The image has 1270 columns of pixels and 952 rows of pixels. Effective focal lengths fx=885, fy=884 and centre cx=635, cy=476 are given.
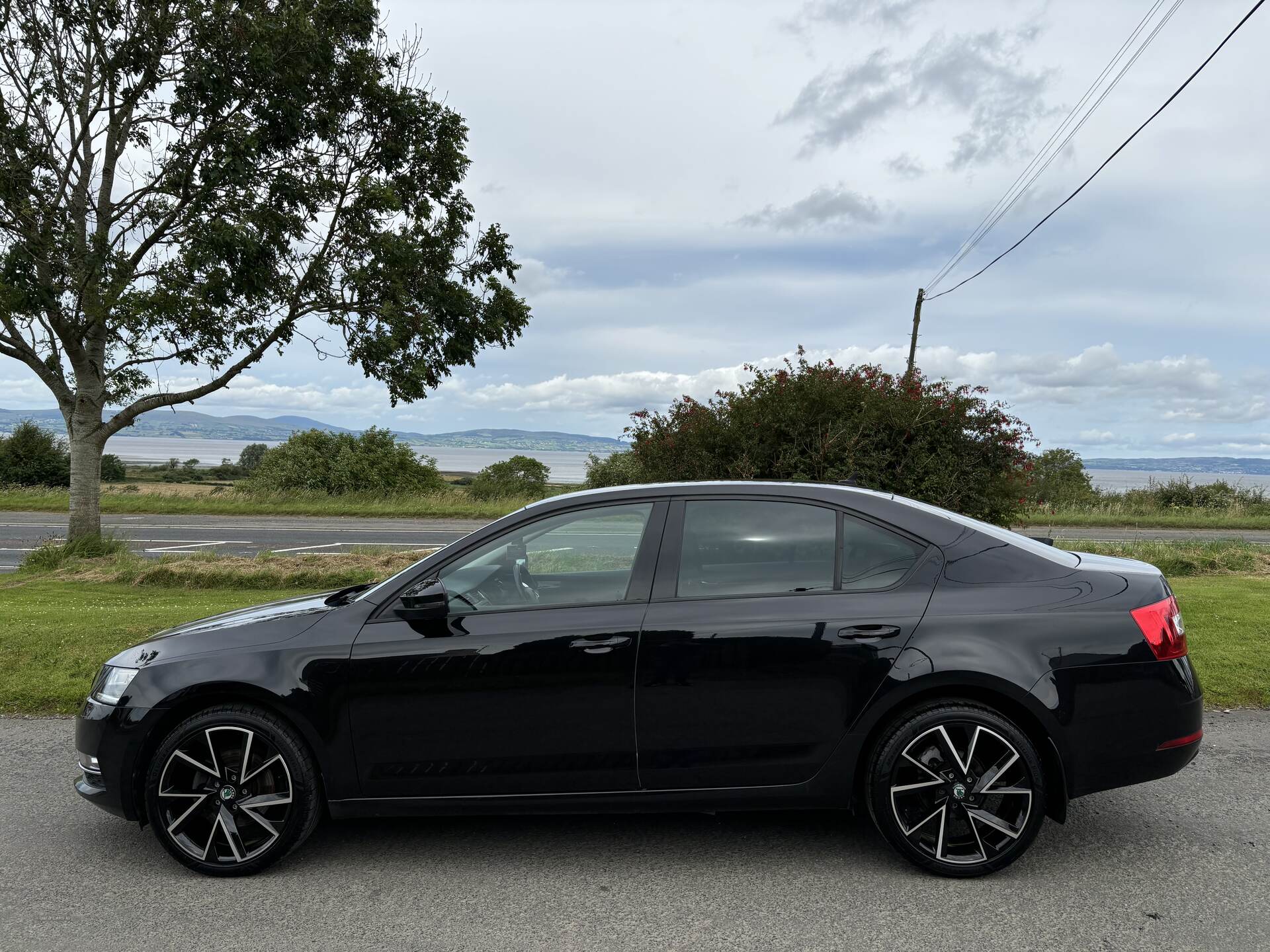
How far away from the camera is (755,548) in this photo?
3.74 m

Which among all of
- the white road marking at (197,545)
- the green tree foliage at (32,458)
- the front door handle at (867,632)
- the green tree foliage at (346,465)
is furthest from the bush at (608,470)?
the green tree foliage at (32,458)

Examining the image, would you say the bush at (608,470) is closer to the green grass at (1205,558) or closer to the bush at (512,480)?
the bush at (512,480)

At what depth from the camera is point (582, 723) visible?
351 cm

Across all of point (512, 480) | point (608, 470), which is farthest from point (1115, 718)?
point (512, 480)

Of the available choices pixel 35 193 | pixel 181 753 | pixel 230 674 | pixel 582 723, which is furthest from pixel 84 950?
pixel 35 193

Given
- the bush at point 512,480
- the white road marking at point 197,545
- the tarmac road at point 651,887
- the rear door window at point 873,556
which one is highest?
the bush at point 512,480

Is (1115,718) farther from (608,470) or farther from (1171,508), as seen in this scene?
(1171,508)

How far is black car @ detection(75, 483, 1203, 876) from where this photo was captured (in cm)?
345

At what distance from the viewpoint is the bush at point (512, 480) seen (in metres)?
31.7

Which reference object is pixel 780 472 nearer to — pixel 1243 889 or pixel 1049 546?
pixel 1049 546

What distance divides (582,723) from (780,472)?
8.20 metres

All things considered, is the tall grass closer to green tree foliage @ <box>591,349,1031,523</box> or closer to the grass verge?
the grass verge

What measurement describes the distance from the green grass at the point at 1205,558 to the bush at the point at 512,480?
18.4 m

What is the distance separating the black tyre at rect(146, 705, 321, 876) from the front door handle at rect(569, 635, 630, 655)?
1.20m
